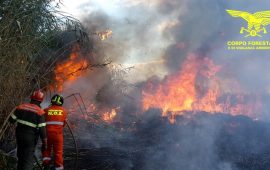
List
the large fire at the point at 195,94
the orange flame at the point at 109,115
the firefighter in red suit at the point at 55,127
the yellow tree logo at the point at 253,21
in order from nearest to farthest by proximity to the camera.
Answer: the firefighter in red suit at the point at 55,127 → the orange flame at the point at 109,115 → the large fire at the point at 195,94 → the yellow tree logo at the point at 253,21

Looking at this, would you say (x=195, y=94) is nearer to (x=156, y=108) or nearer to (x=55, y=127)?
(x=156, y=108)

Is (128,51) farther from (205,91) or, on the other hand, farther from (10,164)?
(10,164)

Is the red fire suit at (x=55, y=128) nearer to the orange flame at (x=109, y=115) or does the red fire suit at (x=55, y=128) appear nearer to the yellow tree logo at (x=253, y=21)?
the orange flame at (x=109, y=115)

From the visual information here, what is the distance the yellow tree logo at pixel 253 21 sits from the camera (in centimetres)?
2403

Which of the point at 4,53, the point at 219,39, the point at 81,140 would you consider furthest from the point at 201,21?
the point at 4,53

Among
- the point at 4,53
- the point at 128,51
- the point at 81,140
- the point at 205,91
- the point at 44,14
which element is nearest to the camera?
the point at 4,53

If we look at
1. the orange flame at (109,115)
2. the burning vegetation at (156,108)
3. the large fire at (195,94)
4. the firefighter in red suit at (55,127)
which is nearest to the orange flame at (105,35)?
the burning vegetation at (156,108)

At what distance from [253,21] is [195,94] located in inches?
278

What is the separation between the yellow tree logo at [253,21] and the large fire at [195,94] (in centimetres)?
340

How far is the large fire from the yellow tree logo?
3.40 metres

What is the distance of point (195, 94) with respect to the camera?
2178cm

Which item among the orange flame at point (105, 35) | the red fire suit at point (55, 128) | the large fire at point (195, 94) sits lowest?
A: the red fire suit at point (55, 128)

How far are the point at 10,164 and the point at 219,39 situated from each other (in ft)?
57.6

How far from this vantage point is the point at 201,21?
945 inches
